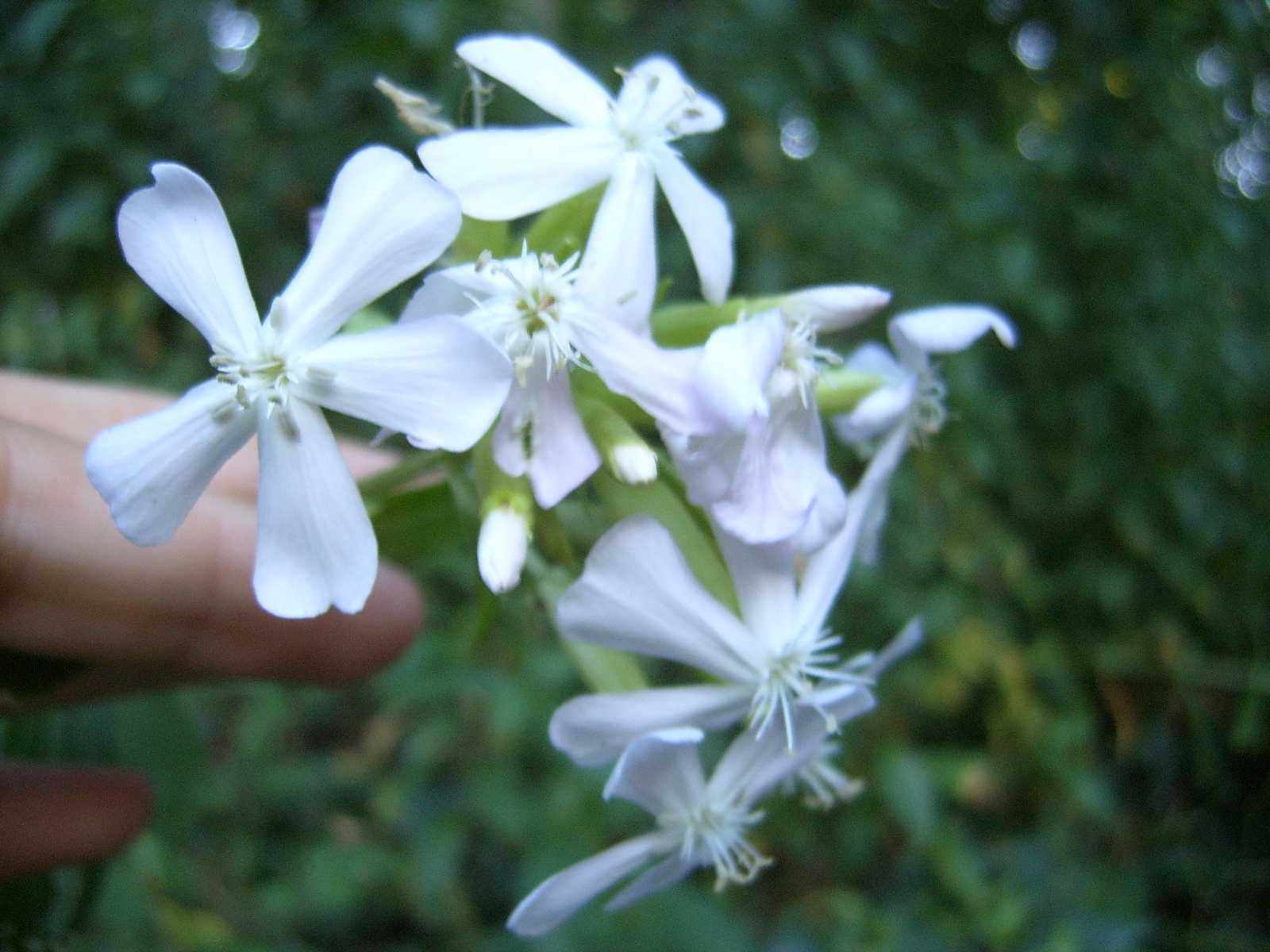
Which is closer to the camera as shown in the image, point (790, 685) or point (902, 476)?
point (790, 685)

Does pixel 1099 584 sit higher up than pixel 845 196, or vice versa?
pixel 845 196

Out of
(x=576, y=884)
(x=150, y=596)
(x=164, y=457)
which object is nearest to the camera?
(x=164, y=457)

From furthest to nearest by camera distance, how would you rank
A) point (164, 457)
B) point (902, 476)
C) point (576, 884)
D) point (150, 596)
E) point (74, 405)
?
point (902, 476) < point (74, 405) < point (150, 596) < point (576, 884) < point (164, 457)

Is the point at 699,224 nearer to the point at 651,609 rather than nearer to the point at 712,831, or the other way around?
the point at 651,609

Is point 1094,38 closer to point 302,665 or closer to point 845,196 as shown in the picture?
point 845,196

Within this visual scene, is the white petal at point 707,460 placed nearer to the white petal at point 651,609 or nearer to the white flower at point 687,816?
the white petal at point 651,609

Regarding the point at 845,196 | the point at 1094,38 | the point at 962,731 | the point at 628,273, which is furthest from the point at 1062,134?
the point at 628,273

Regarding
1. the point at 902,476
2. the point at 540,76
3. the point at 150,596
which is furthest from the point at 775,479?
the point at 902,476
